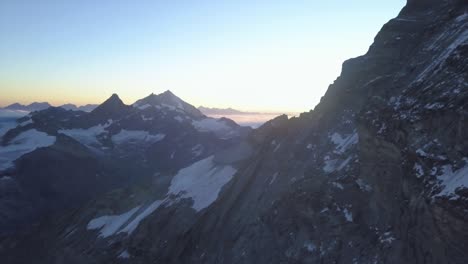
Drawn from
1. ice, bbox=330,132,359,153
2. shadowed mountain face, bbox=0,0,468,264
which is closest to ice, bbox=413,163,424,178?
shadowed mountain face, bbox=0,0,468,264

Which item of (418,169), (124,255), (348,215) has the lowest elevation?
(124,255)

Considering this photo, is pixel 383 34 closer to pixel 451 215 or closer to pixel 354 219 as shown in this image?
pixel 354 219

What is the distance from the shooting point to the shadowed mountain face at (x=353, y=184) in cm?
2950

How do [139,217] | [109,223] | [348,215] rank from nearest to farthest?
[348,215] < [139,217] < [109,223]

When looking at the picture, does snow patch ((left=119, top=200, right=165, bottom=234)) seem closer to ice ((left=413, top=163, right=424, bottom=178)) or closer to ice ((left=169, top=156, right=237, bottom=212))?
ice ((left=169, top=156, right=237, bottom=212))

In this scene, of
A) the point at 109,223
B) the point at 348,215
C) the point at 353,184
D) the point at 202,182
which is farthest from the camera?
the point at 109,223

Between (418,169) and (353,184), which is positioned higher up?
(418,169)

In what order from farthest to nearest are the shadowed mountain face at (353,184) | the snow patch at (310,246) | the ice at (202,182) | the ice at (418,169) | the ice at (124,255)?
Result: the ice at (202,182) < the ice at (124,255) < the snow patch at (310,246) < the ice at (418,169) < the shadowed mountain face at (353,184)

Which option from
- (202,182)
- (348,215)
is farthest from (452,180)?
(202,182)

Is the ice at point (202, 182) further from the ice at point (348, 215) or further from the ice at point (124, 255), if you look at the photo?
the ice at point (348, 215)

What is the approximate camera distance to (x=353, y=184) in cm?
4191

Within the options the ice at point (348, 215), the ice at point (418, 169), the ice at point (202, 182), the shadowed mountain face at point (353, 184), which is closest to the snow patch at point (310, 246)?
the shadowed mountain face at point (353, 184)

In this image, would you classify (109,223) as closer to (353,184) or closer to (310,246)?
(310,246)

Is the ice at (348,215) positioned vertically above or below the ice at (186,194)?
above
